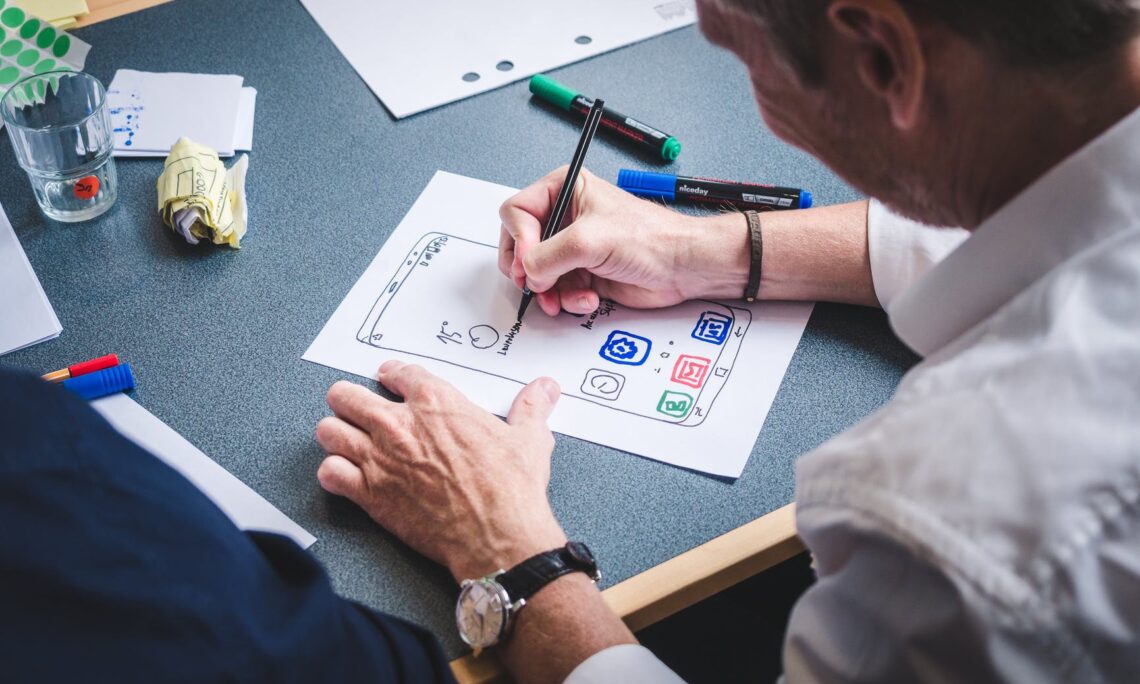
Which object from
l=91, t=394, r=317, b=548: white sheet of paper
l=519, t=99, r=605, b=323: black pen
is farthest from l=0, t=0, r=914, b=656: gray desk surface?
l=519, t=99, r=605, b=323: black pen

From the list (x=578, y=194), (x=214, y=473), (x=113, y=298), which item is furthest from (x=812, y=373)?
(x=113, y=298)

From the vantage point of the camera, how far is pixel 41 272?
3.28ft

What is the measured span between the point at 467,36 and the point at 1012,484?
103cm

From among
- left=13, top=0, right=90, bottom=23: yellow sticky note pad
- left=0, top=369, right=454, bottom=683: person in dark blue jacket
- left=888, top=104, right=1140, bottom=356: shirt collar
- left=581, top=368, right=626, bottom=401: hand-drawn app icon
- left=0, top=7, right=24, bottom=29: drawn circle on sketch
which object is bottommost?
left=581, top=368, right=626, bottom=401: hand-drawn app icon

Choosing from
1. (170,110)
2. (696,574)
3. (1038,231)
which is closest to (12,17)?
(170,110)

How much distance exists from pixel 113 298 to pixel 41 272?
10 centimetres

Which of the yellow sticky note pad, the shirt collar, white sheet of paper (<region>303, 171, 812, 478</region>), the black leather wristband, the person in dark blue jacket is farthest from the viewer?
the yellow sticky note pad

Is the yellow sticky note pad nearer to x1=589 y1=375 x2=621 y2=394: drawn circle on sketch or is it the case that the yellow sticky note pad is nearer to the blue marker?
the blue marker

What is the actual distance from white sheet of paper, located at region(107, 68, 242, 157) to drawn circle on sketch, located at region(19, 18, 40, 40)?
124mm

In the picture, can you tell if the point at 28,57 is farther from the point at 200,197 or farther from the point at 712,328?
the point at 712,328

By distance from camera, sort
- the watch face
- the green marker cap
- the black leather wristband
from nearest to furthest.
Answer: the watch face, the black leather wristband, the green marker cap

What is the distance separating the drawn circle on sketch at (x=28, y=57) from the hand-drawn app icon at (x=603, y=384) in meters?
0.89

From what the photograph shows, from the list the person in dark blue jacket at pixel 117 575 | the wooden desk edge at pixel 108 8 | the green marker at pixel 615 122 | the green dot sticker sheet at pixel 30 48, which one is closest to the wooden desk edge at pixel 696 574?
the person in dark blue jacket at pixel 117 575

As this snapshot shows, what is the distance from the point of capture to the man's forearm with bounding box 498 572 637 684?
73cm
